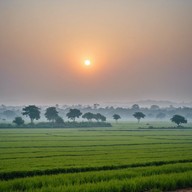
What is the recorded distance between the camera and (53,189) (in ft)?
47.3

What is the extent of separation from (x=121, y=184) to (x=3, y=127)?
7633 cm

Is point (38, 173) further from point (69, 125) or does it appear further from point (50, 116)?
point (50, 116)

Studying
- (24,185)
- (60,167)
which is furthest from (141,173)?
(24,185)

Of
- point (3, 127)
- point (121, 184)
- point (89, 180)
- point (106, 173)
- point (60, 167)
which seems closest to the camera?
point (121, 184)

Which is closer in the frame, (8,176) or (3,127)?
(8,176)

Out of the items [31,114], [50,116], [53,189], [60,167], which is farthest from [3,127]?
[53,189]

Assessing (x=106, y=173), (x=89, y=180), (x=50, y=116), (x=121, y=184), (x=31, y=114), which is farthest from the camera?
(x=50, y=116)

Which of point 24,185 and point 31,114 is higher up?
point 31,114

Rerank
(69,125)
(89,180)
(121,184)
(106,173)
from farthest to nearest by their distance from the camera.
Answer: (69,125) < (106,173) < (89,180) < (121,184)

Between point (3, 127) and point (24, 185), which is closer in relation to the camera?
point (24, 185)

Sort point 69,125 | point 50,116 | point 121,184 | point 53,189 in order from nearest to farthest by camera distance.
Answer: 1. point 53,189
2. point 121,184
3. point 69,125
4. point 50,116

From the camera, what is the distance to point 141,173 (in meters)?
19.0

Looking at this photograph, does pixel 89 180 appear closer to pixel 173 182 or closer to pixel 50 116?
pixel 173 182

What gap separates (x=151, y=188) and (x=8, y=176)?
9.01 metres
